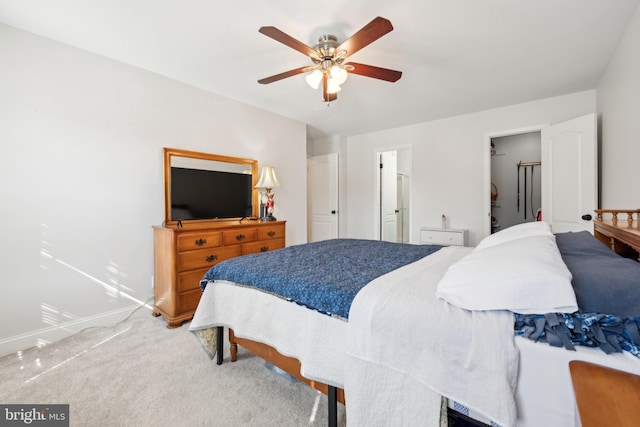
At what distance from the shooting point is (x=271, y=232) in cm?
322

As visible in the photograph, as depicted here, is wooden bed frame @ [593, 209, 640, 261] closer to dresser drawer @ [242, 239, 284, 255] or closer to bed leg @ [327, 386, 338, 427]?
bed leg @ [327, 386, 338, 427]

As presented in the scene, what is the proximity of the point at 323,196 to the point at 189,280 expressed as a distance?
10.1 ft

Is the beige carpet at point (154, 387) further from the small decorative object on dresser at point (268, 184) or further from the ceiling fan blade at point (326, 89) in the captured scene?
the ceiling fan blade at point (326, 89)

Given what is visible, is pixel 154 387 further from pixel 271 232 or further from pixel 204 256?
pixel 271 232

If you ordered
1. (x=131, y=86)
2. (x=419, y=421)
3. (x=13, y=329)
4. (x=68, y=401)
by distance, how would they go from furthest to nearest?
(x=131, y=86) < (x=13, y=329) < (x=68, y=401) < (x=419, y=421)

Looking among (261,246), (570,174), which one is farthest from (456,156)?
(261,246)

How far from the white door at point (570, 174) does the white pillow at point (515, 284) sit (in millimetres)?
2681

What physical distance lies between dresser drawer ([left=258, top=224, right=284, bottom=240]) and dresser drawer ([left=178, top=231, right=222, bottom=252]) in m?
0.51

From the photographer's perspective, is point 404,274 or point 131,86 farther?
point 131,86

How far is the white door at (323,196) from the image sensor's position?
16.5ft

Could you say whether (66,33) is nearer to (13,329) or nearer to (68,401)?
(13,329)

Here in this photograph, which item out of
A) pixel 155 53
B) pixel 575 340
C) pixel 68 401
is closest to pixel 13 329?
pixel 68 401

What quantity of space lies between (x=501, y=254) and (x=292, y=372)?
1136 millimetres

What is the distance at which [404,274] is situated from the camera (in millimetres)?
1293
